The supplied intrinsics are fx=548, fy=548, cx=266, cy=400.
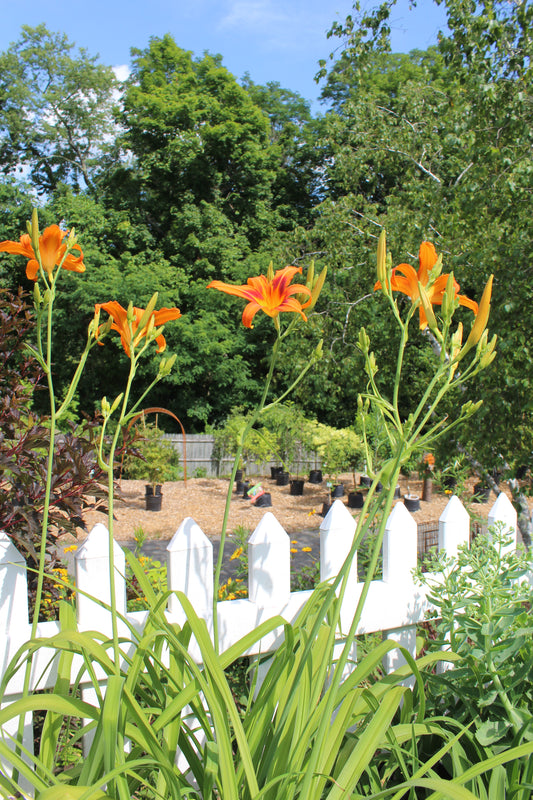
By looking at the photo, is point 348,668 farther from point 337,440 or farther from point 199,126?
point 199,126

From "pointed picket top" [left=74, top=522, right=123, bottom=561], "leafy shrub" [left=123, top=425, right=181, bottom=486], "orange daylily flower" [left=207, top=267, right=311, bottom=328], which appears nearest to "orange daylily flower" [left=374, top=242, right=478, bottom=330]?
"orange daylily flower" [left=207, top=267, right=311, bottom=328]

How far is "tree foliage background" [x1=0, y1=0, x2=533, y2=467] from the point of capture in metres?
3.51

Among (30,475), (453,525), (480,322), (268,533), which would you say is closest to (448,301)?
(480,322)

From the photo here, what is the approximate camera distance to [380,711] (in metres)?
0.94

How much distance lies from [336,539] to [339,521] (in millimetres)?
52

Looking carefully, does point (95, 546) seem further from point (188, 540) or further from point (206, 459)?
point (206, 459)

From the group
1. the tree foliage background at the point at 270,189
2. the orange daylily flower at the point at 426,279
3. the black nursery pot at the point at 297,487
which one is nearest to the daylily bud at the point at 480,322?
the orange daylily flower at the point at 426,279

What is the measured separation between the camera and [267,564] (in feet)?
4.85

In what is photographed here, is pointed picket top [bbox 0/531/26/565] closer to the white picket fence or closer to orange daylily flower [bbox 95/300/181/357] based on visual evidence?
the white picket fence

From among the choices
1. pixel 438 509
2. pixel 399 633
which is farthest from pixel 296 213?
pixel 399 633

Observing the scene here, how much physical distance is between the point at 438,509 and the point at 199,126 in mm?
12666

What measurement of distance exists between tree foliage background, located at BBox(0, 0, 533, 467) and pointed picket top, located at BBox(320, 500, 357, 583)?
188 cm

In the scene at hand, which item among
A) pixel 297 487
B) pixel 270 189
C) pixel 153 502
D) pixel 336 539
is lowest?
pixel 153 502

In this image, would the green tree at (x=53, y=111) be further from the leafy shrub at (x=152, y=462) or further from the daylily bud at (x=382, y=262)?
the daylily bud at (x=382, y=262)
